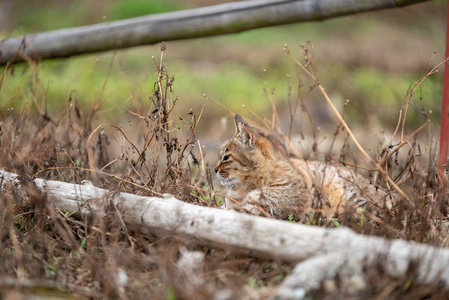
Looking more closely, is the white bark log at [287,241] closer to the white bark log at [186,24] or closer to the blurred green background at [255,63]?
the white bark log at [186,24]

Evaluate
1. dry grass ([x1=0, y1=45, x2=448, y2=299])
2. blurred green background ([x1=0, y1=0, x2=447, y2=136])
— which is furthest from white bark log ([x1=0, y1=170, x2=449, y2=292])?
blurred green background ([x1=0, y1=0, x2=447, y2=136])

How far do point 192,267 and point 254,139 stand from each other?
165 cm

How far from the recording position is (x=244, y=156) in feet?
14.2

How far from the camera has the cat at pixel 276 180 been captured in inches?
153

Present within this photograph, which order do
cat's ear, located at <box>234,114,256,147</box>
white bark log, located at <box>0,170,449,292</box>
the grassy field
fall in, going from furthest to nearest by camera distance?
1. cat's ear, located at <box>234,114,256,147</box>
2. the grassy field
3. white bark log, located at <box>0,170,449,292</box>

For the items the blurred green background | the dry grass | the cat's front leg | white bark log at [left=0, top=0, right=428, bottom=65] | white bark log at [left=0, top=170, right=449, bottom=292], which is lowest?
the blurred green background

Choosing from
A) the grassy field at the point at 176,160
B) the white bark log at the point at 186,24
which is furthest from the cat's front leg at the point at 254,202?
the white bark log at the point at 186,24

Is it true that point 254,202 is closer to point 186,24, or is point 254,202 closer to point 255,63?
point 186,24

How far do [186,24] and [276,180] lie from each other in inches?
79.2

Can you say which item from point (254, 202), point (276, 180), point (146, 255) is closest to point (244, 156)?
point (276, 180)

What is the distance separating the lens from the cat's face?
428 cm

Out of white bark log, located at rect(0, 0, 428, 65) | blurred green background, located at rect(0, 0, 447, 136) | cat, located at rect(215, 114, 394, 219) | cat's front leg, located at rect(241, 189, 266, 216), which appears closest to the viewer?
cat's front leg, located at rect(241, 189, 266, 216)

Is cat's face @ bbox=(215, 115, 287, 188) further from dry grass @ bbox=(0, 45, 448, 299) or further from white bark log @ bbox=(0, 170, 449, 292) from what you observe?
white bark log @ bbox=(0, 170, 449, 292)

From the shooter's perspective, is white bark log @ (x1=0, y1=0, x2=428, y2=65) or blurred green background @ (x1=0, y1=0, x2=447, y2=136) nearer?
white bark log @ (x1=0, y1=0, x2=428, y2=65)
